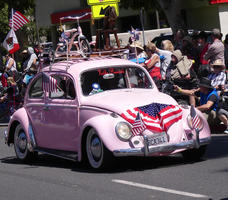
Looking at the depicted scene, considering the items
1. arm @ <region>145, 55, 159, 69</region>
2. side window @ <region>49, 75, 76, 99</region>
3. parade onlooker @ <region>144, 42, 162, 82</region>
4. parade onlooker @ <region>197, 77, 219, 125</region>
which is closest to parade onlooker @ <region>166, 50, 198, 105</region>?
parade onlooker @ <region>144, 42, 162, 82</region>

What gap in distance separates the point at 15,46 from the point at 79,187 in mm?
14839

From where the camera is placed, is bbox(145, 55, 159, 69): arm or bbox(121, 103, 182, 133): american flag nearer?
bbox(121, 103, 182, 133): american flag

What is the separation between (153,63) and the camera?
54.4 feet

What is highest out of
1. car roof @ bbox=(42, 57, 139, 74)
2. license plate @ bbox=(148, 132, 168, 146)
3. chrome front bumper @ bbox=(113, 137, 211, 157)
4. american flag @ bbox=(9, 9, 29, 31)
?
american flag @ bbox=(9, 9, 29, 31)

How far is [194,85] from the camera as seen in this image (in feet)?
54.2

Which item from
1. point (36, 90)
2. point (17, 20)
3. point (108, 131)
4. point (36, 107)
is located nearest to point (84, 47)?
point (36, 90)

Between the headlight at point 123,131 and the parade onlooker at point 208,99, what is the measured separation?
3617 millimetres

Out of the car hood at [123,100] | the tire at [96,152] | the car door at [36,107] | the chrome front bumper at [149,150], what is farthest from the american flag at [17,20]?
the chrome front bumper at [149,150]

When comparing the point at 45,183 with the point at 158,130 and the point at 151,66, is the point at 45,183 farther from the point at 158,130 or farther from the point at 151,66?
the point at 151,66

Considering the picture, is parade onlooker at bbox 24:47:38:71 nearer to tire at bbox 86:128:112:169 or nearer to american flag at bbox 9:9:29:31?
american flag at bbox 9:9:29:31

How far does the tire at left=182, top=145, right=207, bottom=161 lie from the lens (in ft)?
35.8

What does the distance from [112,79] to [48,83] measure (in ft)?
3.66

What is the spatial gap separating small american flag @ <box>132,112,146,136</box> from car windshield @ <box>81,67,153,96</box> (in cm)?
139

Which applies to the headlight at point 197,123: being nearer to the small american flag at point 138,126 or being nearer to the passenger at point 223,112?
the small american flag at point 138,126
